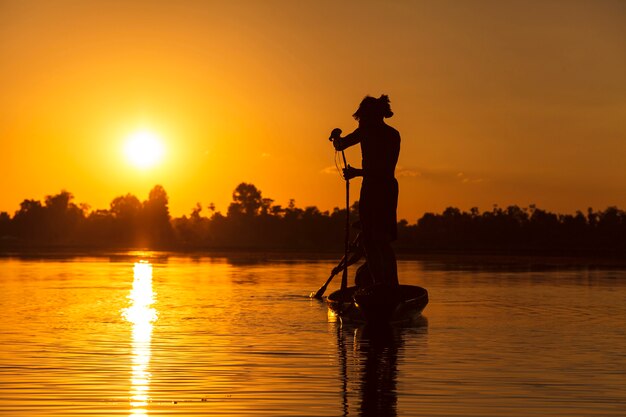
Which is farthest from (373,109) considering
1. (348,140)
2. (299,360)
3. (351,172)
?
(299,360)

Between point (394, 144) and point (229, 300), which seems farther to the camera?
point (229, 300)

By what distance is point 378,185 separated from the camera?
17.1 meters

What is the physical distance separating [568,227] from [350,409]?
129894mm

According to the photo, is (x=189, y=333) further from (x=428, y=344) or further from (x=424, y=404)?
(x=424, y=404)

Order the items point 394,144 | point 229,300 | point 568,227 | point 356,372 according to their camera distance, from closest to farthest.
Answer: point 356,372
point 394,144
point 229,300
point 568,227

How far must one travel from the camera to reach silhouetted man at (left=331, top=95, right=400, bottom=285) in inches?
664

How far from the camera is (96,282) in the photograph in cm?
3058

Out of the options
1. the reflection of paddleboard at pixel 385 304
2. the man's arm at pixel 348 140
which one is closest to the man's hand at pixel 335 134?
the man's arm at pixel 348 140

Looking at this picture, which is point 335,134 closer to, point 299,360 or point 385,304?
point 385,304

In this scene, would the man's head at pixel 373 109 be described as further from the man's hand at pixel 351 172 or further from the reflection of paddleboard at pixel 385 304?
the reflection of paddleboard at pixel 385 304

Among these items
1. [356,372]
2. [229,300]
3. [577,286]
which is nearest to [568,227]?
[577,286]

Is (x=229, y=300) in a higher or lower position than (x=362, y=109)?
lower

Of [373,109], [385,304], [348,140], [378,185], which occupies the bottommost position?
[385,304]

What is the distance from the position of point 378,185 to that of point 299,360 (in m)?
5.98
